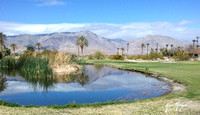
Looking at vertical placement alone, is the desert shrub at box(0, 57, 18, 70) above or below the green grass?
above

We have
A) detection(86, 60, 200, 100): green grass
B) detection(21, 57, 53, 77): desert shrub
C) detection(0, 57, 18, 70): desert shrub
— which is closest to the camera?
detection(86, 60, 200, 100): green grass

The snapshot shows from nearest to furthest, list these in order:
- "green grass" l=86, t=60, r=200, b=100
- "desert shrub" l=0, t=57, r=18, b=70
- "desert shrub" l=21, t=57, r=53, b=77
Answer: "green grass" l=86, t=60, r=200, b=100, "desert shrub" l=21, t=57, r=53, b=77, "desert shrub" l=0, t=57, r=18, b=70

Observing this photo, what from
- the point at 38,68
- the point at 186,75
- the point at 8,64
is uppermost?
the point at 8,64

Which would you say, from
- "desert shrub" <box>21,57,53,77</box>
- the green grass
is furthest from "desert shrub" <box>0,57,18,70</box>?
the green grass

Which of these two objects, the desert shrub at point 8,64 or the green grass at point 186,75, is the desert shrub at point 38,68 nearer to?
the desert shrub at point 8,64

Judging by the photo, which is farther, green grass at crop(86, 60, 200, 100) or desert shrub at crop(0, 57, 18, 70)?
desert shrub at crop(0, 57, 18, 70)

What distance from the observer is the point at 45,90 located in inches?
686

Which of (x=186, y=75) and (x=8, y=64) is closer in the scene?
(x=186, y=75)

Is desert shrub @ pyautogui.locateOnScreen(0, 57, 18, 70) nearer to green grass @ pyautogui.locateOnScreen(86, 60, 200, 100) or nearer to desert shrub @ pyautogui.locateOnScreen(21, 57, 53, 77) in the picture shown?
desert shrub @ pyautogui.locateOnScreen(21, 57, 53, 77)

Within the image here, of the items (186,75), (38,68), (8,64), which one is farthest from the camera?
(8,64)

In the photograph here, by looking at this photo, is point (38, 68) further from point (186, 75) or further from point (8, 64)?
point (186, 75)

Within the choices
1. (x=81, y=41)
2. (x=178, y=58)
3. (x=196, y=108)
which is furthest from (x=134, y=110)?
(x=81, y=41)

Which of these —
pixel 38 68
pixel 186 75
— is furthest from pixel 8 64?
pixel 186 75

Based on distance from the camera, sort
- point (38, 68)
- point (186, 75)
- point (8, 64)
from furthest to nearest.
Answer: point (8, 64) < point (38, 68) < point (186, 75)
